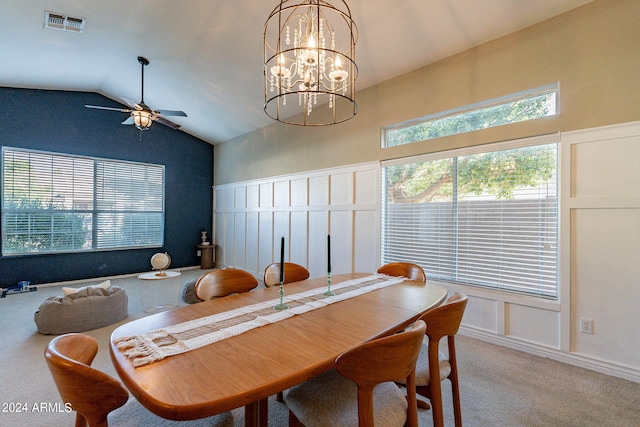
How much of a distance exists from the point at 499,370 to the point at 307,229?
10.5 ft

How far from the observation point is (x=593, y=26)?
2.48m

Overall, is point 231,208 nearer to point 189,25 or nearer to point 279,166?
point 279,166

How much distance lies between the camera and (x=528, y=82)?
2.79 m

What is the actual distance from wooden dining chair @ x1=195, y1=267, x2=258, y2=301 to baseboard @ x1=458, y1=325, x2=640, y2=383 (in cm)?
251

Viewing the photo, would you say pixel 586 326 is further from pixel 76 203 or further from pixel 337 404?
pixel 76 203

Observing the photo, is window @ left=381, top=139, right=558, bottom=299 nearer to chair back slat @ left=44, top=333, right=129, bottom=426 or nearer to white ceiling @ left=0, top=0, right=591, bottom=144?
white ceiling @ left=0, top=0, right=591, bottom=144

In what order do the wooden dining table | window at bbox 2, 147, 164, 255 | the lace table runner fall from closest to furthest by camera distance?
the wooden dining table
the lace table runner
window at bbox 2, 147, 164, 255

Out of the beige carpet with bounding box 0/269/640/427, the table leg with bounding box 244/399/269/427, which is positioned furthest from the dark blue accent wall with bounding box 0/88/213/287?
the table leg with bounding box 244/399/269/427

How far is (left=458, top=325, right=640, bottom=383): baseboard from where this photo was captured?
2.31m

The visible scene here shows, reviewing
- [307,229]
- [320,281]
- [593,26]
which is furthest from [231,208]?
[593,26]

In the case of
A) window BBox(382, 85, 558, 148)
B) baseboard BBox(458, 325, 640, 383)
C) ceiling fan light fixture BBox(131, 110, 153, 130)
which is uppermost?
ceiling fan light fixture BBox(131, 110, 153, 130)

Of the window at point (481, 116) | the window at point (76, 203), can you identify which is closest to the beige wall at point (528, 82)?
the window at point (481, 116)

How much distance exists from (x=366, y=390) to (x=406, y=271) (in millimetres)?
1736

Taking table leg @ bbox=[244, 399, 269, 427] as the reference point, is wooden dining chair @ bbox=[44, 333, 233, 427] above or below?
above
